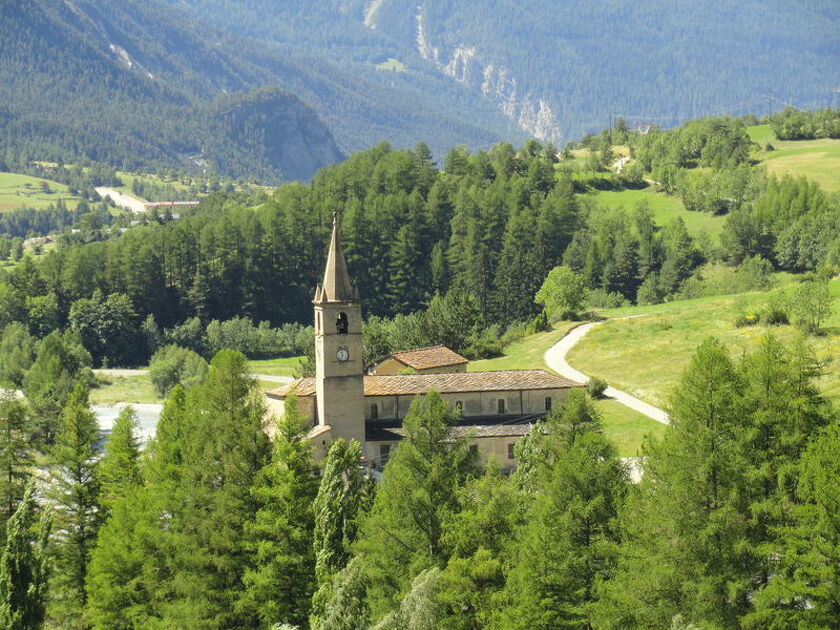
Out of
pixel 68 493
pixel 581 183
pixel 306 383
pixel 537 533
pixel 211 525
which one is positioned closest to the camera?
pixel 537 533

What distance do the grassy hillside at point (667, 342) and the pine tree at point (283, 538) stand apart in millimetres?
35417

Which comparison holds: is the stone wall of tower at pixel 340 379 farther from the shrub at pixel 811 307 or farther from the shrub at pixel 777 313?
the shrub at pixel 777 313

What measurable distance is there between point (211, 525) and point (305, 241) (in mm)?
126720

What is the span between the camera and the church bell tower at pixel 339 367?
66.1 m

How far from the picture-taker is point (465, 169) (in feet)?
634

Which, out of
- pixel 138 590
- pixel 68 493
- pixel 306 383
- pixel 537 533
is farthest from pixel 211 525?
pixel 306 383

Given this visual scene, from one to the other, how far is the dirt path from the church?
21.0ft

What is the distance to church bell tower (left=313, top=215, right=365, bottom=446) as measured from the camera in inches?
2603

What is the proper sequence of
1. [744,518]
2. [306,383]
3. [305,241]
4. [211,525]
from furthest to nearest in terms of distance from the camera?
[305,241], [306,383], [211,525], [744,518]

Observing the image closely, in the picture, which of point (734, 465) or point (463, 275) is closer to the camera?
point (734, 465)

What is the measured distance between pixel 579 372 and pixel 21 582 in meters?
56.9

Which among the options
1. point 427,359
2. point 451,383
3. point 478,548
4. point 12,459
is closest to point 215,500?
point 478,548

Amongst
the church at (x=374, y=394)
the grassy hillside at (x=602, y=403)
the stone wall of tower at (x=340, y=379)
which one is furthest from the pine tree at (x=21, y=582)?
the stone wall of tower at (x=340, y=379)

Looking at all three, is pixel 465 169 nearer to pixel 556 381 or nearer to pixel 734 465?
pixel 556 381
